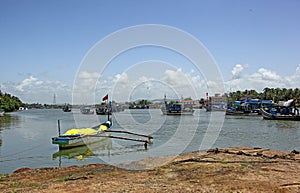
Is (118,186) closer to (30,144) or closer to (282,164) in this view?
(282,164)

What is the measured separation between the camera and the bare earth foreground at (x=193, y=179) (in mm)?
7887

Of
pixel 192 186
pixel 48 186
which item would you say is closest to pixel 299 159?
pixel 192 186

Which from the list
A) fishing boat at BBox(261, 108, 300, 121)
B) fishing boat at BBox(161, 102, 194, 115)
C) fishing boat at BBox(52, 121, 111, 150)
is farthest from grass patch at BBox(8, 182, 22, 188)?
fishing boat at BBox(161, 102, 194, 115)

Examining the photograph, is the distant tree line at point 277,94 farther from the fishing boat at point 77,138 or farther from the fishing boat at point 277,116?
the fishing boat at point 77,138

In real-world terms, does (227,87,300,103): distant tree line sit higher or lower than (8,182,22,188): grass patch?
higher

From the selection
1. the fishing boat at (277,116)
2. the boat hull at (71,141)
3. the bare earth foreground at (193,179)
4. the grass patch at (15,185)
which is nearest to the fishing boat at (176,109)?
the fishing boat at (277,116)

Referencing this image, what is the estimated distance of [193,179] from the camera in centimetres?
894

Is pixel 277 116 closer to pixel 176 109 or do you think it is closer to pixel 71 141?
pixel 176 109

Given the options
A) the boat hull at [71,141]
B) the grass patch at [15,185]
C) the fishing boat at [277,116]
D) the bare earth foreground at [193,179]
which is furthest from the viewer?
the fishing boat at [277,116]

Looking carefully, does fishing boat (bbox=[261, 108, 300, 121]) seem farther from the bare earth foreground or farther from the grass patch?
the grass patch

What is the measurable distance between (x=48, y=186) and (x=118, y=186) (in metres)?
2.18

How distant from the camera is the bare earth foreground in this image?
789 centimetres

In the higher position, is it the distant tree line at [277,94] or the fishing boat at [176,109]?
the distant tree line at [277,94]

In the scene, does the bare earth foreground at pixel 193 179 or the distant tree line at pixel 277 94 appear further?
the distant tree line at pixel 277 94
